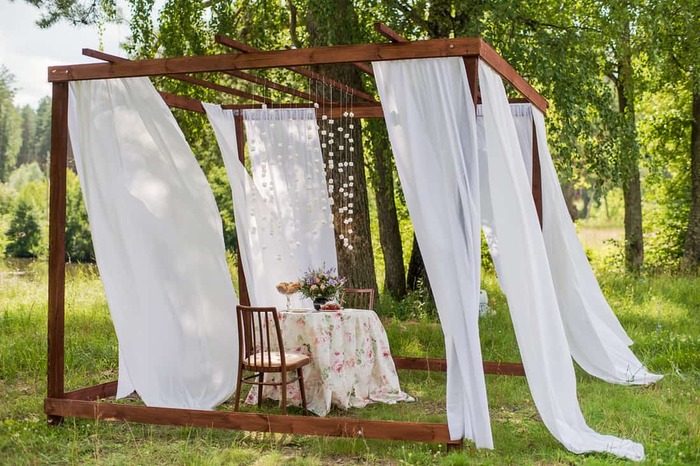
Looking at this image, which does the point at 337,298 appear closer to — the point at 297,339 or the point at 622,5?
the point at 297,339

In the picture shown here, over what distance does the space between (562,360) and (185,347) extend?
256 centimetres

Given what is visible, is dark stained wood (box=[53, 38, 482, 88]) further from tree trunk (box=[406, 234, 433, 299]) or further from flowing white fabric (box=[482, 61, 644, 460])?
tree trunk (box=[406, 234, 433, 299])

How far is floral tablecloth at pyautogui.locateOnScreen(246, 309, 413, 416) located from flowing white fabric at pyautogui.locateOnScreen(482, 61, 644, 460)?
1.56 m

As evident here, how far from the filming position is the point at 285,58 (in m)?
4.87

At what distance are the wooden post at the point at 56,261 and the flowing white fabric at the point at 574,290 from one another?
11.8 feet

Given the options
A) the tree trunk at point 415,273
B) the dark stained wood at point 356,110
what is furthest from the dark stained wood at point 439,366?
the tree trunk at point 415,273

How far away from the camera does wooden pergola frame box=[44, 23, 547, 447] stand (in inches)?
182

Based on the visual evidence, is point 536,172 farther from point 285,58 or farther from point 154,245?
point 154,245

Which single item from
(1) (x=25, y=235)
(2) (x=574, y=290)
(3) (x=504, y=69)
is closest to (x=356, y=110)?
(3) (x=504, y=69)

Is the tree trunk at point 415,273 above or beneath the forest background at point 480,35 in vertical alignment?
beneath

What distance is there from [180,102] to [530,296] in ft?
10.8

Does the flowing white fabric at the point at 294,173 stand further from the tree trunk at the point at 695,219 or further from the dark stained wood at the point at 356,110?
the tree trunk at the point at 695,219

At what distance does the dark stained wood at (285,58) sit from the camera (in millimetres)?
4586

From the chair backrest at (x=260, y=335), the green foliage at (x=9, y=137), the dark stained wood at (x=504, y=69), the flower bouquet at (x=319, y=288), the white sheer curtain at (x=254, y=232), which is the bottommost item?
the chair backrest at (x=260, y=335)
